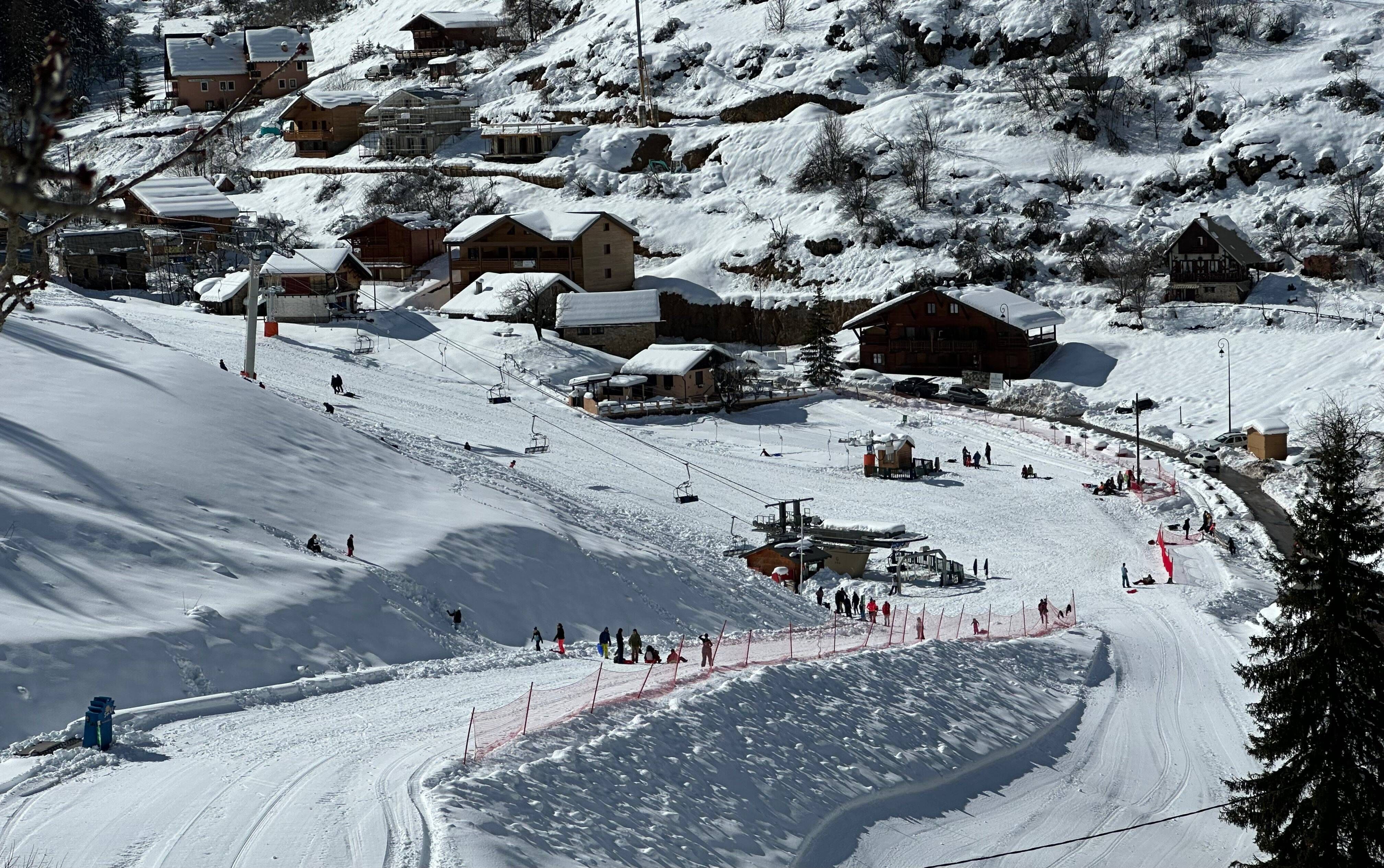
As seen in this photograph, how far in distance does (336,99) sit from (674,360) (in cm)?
4955

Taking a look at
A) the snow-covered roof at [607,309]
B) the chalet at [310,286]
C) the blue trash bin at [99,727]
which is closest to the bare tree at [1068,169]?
the snow-covered roof at [607,309]

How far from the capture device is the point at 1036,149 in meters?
83.4

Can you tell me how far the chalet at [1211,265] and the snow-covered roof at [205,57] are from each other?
7518cm

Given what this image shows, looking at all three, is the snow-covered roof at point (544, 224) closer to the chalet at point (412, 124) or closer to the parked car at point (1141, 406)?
the chalet at point (412, 124)

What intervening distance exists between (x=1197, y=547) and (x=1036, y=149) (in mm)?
45163

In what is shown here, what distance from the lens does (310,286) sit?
69188 millimetres

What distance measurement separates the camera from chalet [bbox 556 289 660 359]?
2712 inches

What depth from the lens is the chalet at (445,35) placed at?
112m

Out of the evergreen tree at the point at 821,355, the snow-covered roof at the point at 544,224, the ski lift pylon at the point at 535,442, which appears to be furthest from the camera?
the snow-covered roof at the point at 544,224

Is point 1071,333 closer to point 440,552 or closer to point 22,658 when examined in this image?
point 440,552

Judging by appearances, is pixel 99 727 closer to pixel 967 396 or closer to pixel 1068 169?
pixel 967 396

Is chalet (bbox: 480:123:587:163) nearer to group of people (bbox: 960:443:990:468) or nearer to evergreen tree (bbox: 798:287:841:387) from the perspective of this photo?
evergreen tree (bbox: 798:287:841:387)

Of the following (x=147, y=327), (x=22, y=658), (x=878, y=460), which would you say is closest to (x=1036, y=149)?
(x=878, y=460)

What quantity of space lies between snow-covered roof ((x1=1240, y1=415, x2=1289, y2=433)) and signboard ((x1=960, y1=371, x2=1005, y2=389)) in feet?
44.1
